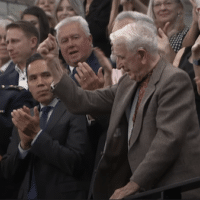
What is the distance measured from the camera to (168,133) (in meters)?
2.44

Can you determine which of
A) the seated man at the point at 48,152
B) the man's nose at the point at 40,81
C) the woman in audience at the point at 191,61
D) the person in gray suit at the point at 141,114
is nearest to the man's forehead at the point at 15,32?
the man's nose at the point at 40,81

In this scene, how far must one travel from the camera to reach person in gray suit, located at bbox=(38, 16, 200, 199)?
2.43 metres

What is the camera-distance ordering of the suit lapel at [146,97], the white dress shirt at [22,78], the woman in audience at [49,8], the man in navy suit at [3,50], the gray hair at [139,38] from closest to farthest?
the suit lapel at [146,97] < the gray hair at [139,38] < the white dress shirt at [22,78] < the man in navy suit at [3,50] < the woman in audience at [49,8]

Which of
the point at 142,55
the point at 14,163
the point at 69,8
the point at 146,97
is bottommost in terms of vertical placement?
the point at 14,163

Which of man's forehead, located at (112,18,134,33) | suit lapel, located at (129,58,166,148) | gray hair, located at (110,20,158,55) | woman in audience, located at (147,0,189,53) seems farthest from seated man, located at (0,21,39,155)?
suit lapel, located at (129,58,166,148)

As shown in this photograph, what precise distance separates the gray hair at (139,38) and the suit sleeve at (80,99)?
38 centimetres

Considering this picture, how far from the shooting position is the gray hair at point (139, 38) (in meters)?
2.71

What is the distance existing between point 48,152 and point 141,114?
2.81 feet

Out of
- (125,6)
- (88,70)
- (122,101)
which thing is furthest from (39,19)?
(122,101)

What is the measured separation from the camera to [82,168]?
324 centimetres

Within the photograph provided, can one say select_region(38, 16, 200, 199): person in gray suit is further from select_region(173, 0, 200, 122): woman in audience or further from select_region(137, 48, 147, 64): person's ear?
select_region(173, 0, 200, 122): woman in audience

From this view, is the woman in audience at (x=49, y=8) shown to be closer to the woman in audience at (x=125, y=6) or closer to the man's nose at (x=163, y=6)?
the woman in audience at (x=125, y=6)

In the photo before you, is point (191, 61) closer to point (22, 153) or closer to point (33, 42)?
point (22, 153)

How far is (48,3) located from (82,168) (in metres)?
2.52
